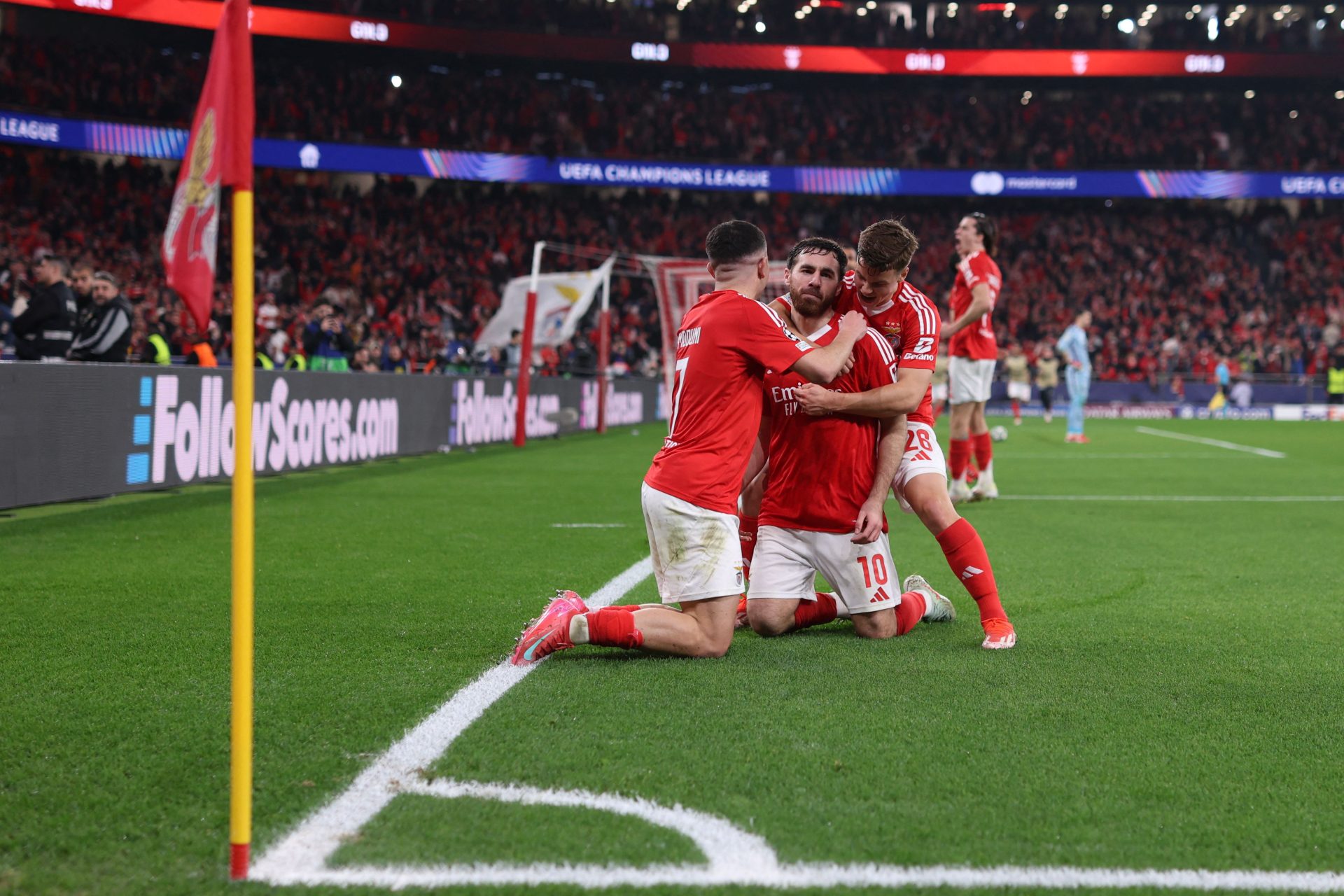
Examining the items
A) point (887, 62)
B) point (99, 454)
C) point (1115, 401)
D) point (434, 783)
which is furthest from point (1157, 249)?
point (434, 783)

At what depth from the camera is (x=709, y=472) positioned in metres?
4.27

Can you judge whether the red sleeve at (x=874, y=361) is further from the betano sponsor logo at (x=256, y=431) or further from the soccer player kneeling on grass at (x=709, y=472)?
the betano sponsor logo at (x=256, y=431)

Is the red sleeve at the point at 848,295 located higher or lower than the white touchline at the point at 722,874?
higher

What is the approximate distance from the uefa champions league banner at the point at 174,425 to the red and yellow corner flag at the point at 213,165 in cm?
425

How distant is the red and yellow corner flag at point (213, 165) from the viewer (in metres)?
2.31

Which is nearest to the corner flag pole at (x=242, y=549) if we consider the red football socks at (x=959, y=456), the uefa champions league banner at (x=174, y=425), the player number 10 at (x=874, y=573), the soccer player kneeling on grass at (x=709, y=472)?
the soccer player kneeling on grass at (x=709, y=472)

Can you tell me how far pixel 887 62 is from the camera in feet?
125

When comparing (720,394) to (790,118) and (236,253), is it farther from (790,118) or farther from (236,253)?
(790,118)

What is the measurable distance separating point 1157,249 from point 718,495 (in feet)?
134

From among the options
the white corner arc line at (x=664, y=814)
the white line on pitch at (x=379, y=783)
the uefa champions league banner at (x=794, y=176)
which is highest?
the uefa champions league banner at (x=794, y=176)

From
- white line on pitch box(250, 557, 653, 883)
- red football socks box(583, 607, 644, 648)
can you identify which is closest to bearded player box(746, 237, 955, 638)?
red football socks box(583, 607, 644, 648)

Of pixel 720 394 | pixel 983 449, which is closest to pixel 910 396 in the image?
pixel 720 394

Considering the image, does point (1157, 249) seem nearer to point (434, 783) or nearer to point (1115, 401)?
point (1115, 401)

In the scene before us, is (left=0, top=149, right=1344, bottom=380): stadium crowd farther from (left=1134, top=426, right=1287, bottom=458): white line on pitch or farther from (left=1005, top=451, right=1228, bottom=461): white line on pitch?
(left=1005, top=451, right=1228, bottom=461): white line on pitch
